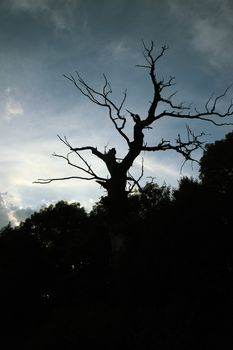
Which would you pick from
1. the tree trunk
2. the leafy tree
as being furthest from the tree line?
the leafy tree

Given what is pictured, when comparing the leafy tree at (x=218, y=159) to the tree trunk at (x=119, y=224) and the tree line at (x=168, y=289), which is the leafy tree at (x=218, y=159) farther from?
the tree trunk at (x=119, y=224)

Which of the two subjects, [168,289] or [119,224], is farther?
[119,224]

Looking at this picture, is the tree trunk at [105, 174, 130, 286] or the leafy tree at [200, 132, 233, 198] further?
the leafy tree at [200, 132, 233, 198]

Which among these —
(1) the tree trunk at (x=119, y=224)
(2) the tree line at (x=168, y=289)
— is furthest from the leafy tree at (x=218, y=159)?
(1) the tree trunk at (x=119, y=224)

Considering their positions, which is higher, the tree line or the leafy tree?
the leafy tree

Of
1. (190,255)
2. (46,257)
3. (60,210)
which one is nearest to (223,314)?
(190,255)

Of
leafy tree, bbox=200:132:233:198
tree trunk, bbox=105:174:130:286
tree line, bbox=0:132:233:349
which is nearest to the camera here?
tree line, bbox=0:132:233:349

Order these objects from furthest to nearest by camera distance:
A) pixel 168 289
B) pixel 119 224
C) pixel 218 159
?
pixel 218 159, pixel 119 224, pixel 168 289

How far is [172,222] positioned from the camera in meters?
12.2

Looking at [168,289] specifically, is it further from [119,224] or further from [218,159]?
[218,159]

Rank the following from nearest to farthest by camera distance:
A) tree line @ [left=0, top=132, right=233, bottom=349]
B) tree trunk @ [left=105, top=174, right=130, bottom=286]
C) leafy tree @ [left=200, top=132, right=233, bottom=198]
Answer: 1. tree line @ [left=0, top=132, right=233, bottom=349]
2. tree trunk @ [left=105, top=174, right=130, bottom=286]
3. leafy tree @ [left=200, top=132, right=233, bottom=198]

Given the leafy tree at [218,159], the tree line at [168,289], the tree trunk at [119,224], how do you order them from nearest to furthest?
the tree line at [168,289] → the tree trunk at [119,224] → the leafy tree at [218,159]

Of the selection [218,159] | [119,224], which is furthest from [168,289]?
[218,159]

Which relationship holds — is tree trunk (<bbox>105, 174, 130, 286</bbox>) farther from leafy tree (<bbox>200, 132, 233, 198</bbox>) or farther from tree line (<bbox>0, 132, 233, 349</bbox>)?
leafy tree (<bbox>200, 132, 233, 198</bbox>)
